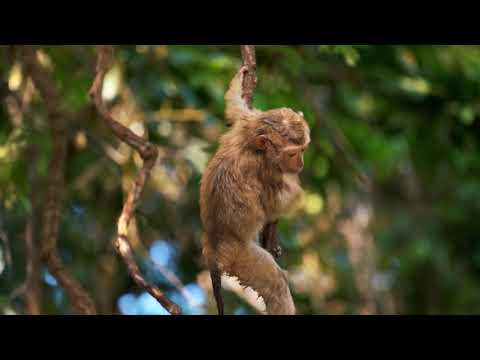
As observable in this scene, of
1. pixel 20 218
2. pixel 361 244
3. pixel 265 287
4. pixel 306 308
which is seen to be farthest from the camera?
pixel 361 244

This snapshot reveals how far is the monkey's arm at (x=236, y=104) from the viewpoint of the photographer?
15.4 feet

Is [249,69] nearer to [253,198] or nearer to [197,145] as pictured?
[253,198]

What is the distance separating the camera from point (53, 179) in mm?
5406

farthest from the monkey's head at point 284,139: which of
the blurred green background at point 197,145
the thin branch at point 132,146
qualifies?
the blurred green background at point 197,145

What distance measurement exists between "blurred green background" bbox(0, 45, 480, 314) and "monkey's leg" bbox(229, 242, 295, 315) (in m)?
0.94

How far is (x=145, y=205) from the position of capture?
27.5 feet

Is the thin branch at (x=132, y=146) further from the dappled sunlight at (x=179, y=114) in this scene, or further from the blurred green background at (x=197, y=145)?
the dappled sunlight at (x=179, y=114)

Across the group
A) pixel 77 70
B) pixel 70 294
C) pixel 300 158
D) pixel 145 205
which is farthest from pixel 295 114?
pixel 145 205

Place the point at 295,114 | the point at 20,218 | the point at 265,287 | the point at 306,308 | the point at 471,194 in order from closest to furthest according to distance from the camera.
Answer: the point at 265,287 → the point at 295,114 → the point at 306,308 → the point at 20,218 → the point at 471,194

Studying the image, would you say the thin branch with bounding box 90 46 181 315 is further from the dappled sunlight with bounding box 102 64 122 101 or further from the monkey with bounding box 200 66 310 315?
the dappled sunlight with bounding box 102 64 122 101

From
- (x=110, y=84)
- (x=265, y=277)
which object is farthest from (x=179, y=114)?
(x=265, y=277)

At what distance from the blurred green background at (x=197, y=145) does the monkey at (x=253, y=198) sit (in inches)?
35.9
